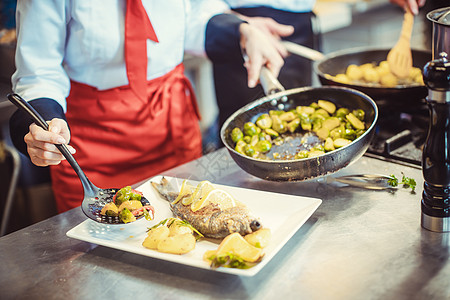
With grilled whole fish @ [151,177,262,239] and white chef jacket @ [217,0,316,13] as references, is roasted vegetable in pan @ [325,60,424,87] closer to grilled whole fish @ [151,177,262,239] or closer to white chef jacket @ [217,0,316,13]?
white chef jacket @ [217,0,316,13]

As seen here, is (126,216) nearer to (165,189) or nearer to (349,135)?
(165,189)

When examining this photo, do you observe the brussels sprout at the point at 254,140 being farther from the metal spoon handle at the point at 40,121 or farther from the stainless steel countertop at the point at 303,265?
the metal spoon handle at the point at 40,121

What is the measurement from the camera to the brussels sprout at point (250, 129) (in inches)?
61.0

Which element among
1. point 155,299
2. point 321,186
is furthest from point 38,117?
point 321,186

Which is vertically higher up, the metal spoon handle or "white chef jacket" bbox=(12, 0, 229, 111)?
"white chef jacket" bbox=(12, 0, 229, 111)

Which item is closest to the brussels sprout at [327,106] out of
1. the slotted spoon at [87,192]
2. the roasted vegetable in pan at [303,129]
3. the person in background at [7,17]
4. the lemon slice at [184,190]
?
the roasted vegetable in pan at [303,129]

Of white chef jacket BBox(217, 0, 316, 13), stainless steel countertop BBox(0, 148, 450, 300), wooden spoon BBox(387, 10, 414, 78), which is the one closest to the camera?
stainless steel countertop BBox(0, 148, 450, 300)

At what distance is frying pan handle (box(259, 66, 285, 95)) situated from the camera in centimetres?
168

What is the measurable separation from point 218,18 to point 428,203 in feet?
3.58

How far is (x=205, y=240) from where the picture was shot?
1181mm

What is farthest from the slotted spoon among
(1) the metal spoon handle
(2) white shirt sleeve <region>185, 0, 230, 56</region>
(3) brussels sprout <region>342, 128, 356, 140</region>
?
(2) white shirt sleeve <region>185, 0, 230, 56</region>

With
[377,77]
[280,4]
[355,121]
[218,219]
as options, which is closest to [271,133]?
[355,121]

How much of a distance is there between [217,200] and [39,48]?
0.76 metres

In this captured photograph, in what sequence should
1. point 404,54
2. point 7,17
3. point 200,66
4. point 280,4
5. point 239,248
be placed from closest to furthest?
1. point 239,248
2. point 404,54
3. point 280,4
4. point 7,17
5. point 200,66
